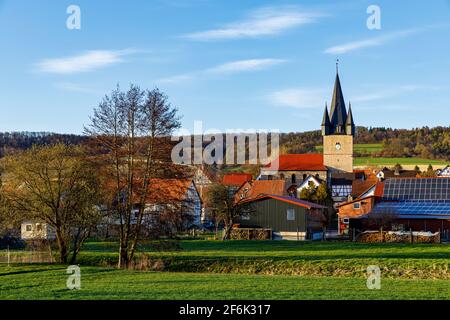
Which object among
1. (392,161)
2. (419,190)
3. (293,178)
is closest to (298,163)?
(293,178)

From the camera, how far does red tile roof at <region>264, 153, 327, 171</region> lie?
11094 cm

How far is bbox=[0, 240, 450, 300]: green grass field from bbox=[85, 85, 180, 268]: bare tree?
235cm

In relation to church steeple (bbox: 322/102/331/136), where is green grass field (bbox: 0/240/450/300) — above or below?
below

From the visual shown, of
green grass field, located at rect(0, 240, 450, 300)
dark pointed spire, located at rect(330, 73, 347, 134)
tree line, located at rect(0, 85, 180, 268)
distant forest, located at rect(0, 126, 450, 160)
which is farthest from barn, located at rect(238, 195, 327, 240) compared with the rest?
distant forest, located at rect(0, 126, 450, 160)

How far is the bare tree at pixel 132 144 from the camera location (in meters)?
27.5

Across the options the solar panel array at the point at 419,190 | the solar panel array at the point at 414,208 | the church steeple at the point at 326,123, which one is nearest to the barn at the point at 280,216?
the solar panel array at the point at 414,208

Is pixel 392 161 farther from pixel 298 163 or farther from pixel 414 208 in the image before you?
pixel 414 208

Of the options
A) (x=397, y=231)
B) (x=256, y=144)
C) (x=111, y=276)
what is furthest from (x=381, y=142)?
(x=111, y=276)

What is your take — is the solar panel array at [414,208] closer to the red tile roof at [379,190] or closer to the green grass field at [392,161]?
the red tile roof at [379,190]

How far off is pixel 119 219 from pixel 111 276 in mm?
6988

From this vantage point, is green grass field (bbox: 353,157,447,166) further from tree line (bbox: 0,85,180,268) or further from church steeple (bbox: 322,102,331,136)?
tree line (bbox: 0,85,180,268)

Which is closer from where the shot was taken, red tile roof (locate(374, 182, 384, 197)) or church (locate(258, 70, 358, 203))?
red tile roof (locate(374, 182, 384, 197))

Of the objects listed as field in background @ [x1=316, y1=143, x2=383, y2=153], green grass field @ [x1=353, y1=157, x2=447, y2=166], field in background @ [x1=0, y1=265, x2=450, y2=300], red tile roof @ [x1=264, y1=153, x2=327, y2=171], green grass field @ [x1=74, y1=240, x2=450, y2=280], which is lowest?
green grass field @ [x1=74, y1=240, x2=450, y2=280]

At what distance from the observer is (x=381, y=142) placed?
156 m
